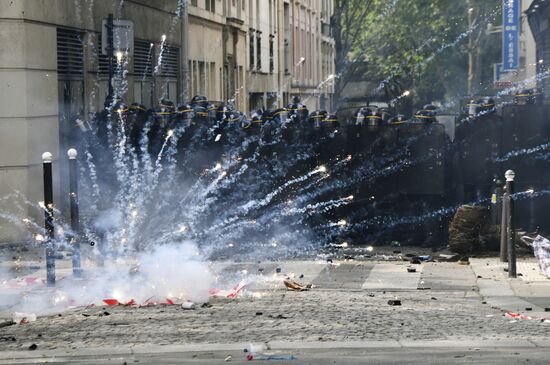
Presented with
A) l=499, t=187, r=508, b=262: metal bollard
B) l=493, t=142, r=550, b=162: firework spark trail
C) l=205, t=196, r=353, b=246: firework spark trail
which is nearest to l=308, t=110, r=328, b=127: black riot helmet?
l=205, t=196, r=353, b=246: firework spark trail

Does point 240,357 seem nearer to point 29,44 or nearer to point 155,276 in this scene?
point 155,276

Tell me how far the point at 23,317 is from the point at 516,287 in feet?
19.6

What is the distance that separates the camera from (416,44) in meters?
72.1

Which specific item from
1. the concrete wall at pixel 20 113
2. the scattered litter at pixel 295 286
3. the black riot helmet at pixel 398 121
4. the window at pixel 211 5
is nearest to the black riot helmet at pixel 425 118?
the black riot helmet at pixel 398 121

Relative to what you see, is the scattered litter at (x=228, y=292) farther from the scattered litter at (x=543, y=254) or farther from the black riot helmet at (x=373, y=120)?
the black riot helmet at (x=373, y=120)

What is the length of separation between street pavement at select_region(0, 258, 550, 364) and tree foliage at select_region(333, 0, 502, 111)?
50164 millimetres

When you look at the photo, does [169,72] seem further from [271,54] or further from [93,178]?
[271,54]

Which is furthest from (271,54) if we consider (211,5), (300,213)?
(300,213)

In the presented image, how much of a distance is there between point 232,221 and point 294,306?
743cm

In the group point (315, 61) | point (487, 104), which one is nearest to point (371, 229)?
point (487, 104)

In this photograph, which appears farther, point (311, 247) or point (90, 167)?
point (90, 167)

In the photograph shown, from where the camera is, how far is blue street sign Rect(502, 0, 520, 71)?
48000mm

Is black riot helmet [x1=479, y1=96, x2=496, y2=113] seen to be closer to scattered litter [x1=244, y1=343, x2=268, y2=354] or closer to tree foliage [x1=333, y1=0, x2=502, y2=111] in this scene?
scattered litter [x1=244, y1=343, x2=268, y2=354]

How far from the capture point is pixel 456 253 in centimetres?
1786
